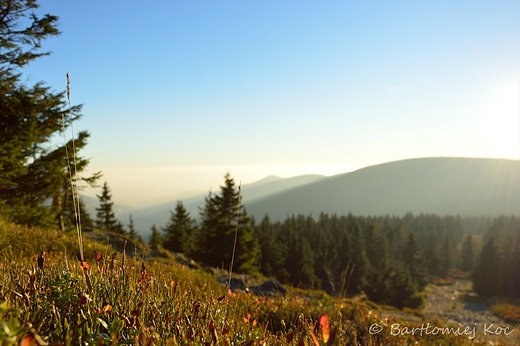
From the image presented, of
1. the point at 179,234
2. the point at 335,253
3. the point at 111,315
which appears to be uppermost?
the point at 111,315

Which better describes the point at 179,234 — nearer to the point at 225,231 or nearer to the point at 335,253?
the point at 225,231

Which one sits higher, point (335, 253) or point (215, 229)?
point (215, 229)

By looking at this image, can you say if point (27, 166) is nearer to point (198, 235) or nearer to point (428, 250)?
point (198, 235)

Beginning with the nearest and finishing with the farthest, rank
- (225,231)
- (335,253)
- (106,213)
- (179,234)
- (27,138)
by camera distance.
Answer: (27,138)
(225,231)
(179,234)
(106,213)
(335,253)

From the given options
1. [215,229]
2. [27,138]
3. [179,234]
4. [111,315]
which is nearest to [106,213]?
[179,234]

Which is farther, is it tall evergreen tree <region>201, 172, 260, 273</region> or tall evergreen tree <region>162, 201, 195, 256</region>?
tall evergreen tree <region>162, 201, 195, 256</region>

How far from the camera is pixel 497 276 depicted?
3147 inches

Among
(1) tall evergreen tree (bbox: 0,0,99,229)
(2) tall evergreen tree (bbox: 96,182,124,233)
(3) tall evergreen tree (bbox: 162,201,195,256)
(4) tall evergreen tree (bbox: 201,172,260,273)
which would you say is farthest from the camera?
(2) tall evergreen tree (bbox: 96,182,124,233)

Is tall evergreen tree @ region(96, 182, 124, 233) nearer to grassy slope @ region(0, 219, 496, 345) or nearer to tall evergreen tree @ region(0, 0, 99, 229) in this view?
tall evergreen tree @ region(0, 0, 99, 229)

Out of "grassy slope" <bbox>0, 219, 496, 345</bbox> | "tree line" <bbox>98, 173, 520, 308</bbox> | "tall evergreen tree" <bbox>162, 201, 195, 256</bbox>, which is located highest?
"grassy slope" <bbox>0, 219, 496, 345</bbox>

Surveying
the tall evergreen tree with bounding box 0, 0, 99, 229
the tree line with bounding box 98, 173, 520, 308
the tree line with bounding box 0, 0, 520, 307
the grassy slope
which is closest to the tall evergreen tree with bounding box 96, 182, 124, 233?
the tree line with bounding box 0, 0, 520, 307

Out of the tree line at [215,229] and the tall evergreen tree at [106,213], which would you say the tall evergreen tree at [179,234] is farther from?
the tall evergreen tree at [106,213]

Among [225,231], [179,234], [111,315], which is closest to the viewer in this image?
[111,315]

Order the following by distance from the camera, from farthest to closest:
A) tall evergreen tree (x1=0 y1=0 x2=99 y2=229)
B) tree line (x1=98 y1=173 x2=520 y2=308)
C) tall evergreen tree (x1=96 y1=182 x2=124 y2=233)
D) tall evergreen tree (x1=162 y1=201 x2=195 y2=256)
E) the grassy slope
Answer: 1. tall evergreen tree (x1=96 y1=182 x2=124 y2=233)
2. tall evergreen tree (x1=162 y1=201 x2=195 y2=256)
3. tree line (x1=98 y1=173 x2=520 y2=308)
4. tall evergreen tree (x1=0 y1=0 x2=99 y2=229)
5. the grassy slope
